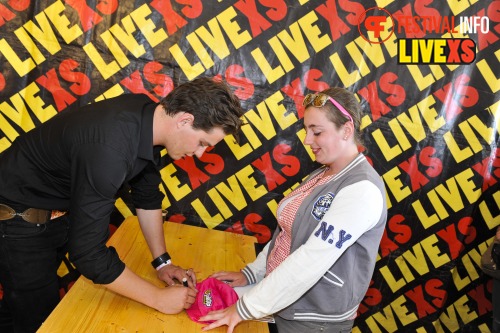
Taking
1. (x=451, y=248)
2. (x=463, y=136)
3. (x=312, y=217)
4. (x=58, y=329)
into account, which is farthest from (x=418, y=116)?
(x=58, y=329)

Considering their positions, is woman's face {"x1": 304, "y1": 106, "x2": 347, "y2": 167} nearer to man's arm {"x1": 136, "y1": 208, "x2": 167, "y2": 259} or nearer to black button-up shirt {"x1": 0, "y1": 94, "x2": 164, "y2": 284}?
black button-up shirt {"x1": 0, "y1": 94, "x2": 164, "y2": 284}

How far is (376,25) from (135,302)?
1901mm

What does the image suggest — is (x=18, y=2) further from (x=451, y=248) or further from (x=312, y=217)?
(x=451, y=248)

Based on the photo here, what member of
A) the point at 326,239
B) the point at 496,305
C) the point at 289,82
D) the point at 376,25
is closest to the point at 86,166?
the point at 326,239

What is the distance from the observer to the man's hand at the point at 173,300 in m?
1.50

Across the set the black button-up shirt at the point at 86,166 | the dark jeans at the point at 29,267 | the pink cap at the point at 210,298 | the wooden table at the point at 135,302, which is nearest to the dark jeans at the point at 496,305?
the wooden table at the point at 135,302

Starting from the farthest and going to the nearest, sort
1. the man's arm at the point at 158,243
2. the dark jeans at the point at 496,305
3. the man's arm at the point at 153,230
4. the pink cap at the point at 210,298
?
the dark jeans at the point at 496,305 < the man's arm at the point at 153,230 < the man's arm at the point at 158,243 < the pink cap at the point at 210,298

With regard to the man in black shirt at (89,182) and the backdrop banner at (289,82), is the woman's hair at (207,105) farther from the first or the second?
the backdrop banner at (289,82)

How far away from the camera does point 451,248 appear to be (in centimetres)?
270

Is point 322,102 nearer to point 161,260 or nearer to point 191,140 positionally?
point 191,140

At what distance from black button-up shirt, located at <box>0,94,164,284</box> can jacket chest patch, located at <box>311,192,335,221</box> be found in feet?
1.91

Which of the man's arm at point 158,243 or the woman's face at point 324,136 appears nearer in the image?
the woman's face at point 324,136

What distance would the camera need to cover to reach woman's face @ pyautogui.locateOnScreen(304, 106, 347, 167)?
167cm

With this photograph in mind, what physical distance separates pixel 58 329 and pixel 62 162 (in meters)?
0.52
